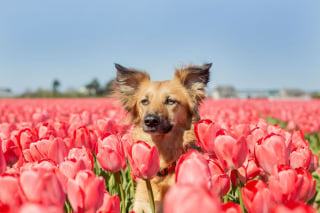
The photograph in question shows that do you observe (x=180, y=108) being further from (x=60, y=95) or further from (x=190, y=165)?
(x=60, y=95)

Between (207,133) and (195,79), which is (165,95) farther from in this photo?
(207,133)

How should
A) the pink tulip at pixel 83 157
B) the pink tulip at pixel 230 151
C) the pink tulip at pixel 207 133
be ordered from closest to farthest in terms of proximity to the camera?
the pink tulip at pixel 83 157
the pink tulip at pixel 230 151
the pink tulip at pixel 207 133

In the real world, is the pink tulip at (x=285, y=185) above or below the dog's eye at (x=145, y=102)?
below

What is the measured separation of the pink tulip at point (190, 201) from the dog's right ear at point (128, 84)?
401 centimetres

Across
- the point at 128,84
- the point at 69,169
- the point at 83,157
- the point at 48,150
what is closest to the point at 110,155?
the point at 83,157

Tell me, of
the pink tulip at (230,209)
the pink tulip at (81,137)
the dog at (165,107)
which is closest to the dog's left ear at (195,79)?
the dog at (165,107)

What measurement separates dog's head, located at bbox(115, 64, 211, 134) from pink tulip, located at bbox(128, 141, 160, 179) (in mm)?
2065

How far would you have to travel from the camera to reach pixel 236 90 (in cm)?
6675

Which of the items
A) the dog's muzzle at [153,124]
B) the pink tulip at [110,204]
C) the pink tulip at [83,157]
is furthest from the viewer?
the dog's muzzle at [153,124]

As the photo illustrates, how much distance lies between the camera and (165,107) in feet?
14.2

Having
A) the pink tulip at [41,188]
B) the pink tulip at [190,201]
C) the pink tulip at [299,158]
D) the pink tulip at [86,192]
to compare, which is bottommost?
the pink tulip at [299,158]

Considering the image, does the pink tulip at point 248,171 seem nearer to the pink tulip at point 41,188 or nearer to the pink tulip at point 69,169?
the pink tulip at point 69,169

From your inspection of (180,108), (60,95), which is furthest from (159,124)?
(60,95)

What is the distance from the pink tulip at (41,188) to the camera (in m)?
1.04
